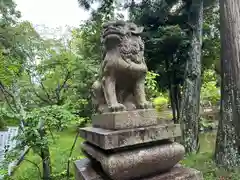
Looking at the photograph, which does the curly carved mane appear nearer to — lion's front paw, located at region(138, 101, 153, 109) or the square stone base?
lion's front paw, located at region(138, 101, 153, 109)

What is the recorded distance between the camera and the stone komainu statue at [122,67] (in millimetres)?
1680

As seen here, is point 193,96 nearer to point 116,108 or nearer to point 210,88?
point 116,108

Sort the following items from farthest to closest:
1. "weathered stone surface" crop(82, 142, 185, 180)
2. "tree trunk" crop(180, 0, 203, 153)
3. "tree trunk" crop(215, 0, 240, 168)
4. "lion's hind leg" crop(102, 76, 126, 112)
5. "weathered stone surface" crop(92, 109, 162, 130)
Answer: "tree trunk" crop(180, 0, 203, 153)
"tree trunk" crop(215, 0, 240, 168)
"lion's hind leg" crop(102, 76, 126, 112)
"weathered stone surface" crop(92, 109, 162, 130)
"weathered stone surface" crop(82, 142, 185, 180)

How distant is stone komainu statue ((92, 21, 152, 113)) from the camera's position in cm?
168

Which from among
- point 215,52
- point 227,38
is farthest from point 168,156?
point 215,52

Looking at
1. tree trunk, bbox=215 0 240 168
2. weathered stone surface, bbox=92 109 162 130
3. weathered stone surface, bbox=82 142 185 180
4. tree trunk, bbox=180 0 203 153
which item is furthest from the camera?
tree trunk, bbox=180 0 203 153

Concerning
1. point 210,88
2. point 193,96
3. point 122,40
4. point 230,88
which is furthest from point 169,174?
point 210,88

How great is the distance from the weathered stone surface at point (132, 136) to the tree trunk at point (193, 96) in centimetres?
411

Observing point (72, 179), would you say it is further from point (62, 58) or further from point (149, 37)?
point (149, 37)

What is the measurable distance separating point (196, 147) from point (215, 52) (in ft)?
13.0

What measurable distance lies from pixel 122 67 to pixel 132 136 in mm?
583

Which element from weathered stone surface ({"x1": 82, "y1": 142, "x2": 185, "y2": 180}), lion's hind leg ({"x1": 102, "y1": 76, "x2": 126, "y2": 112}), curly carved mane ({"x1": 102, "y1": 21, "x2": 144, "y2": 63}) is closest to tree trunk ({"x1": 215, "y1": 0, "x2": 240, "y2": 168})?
weathered stone surface ({"x1": 82, "y1": 142, "x2": 185, "y2": 180})

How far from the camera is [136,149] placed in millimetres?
1497

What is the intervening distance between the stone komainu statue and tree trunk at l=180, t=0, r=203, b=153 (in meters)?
4.12
